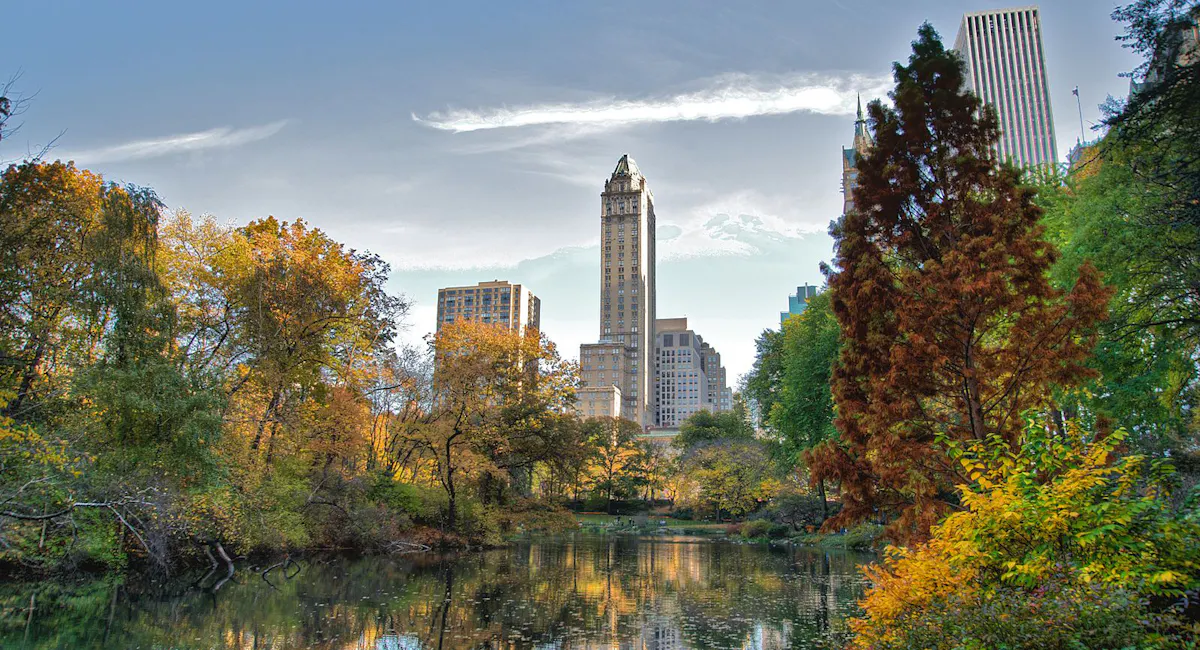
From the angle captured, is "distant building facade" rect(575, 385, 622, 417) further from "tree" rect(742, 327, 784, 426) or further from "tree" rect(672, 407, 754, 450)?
"tree" rect(742, 327, 784, 426)

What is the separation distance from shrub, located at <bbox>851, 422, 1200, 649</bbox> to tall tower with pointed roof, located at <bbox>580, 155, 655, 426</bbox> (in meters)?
136

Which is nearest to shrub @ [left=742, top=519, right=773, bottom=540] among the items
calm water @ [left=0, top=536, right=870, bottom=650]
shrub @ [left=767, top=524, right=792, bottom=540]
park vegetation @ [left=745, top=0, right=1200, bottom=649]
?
shrub @ [left=767, top=524, right=792, bottom=540]

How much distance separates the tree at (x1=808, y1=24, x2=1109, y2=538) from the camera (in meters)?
10.4

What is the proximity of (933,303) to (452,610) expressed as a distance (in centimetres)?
1245

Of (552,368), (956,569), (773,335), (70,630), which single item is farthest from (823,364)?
(70,630)

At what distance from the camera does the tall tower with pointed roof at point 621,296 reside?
479 feet

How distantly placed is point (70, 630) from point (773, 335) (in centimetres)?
3603

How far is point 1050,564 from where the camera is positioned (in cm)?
657

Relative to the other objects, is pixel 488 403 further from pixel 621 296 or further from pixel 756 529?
pixel 621 296

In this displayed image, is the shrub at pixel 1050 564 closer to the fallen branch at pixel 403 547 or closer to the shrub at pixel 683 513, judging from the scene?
the fallen branch at pixel 403 547

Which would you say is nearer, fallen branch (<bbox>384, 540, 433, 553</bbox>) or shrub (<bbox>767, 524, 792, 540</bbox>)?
fallen branch (<bbox>384, 540, 433, 553</bbox>)

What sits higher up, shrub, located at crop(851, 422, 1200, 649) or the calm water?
shrub, located at crop(851, 422, 1200, 649)

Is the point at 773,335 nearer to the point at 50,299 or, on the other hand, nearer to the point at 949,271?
the point at 949,271

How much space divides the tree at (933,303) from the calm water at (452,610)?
14.0ft
